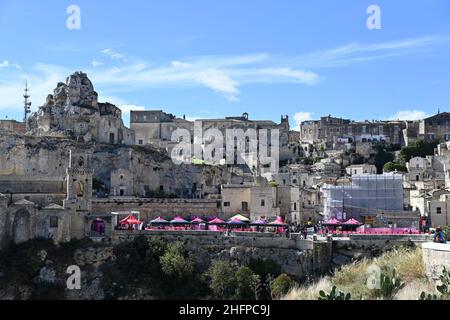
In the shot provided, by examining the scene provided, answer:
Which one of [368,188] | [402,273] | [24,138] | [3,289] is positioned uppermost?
[24,138]

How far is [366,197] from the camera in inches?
1972

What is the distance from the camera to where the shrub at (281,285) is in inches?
1318

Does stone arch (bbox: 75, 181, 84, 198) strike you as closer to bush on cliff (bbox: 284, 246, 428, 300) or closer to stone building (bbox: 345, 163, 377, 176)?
bush on cliff (bbox: 284, 246, 428, 300)

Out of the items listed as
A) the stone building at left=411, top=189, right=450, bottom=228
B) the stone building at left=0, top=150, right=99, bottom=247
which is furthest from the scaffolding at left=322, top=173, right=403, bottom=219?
the stone building at left=0, top=150, right=99, bottom=247

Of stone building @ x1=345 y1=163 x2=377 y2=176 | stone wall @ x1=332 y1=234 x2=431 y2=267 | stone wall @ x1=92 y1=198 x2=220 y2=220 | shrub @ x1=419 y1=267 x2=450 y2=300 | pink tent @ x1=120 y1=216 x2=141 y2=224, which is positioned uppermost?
stone building @ x1=345 y1=163 x2=377 y2=176

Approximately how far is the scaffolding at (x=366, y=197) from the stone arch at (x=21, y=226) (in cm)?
2439

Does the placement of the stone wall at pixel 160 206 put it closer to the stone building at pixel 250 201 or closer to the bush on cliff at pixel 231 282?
the stone building at pixel 250 201

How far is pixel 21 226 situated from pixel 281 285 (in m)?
17.7

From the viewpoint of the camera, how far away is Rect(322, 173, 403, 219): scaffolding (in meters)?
49.6

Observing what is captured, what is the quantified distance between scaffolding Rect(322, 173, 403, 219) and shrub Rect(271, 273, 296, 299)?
14.8 meters
